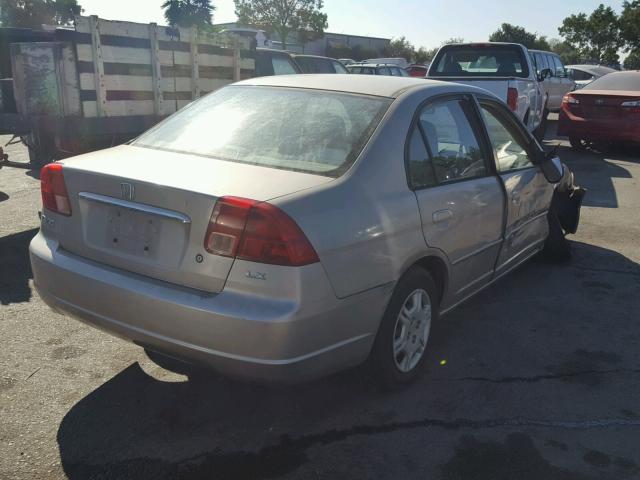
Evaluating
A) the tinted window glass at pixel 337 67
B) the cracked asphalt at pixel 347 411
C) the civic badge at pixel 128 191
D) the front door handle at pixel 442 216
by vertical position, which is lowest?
the cracked asphalt at pixel 347 411

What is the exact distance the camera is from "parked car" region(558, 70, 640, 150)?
36.8ft

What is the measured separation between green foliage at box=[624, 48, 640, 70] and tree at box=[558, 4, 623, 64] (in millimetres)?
1065

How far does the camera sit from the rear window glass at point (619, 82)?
39.4 ft

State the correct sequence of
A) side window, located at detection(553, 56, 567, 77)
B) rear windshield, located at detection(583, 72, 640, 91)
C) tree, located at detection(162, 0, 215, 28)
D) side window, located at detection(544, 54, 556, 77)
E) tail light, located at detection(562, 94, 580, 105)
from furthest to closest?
tree, located at detection(162, 0, 215, 28) < side window, located at detection(553, 56, 567, 77) < side window, located at detection(544, 54, 556, 77) < rear windshield, located at detection(583, 72, 640, 91) < tail light, located at detection(562, 94, 580, 105)

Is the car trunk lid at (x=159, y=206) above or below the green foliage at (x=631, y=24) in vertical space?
below

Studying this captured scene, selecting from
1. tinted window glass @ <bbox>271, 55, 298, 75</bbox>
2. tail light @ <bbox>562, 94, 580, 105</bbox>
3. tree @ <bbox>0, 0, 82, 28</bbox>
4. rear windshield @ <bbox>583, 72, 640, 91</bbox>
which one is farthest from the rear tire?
tree @ <bbox>0, 0, 82, 28</bbox>

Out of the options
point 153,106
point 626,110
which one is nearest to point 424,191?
point 153,106

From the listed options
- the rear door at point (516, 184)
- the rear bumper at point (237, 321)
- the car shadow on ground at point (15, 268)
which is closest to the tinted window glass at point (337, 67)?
the car shadow on ground at point (15, 268)

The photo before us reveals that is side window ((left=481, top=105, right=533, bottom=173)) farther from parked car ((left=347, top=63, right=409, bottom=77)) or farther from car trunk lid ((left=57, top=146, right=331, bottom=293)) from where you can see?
parked car ((left=347, top=63, right=409, bottom=77))

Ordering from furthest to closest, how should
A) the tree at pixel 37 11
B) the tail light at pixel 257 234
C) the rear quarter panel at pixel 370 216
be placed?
1. the tree at pixel 37 11
2. the rear quarter panel at pixel 370 216
3. the tail light at pixel 257 234

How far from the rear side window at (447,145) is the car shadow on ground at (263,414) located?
109 centimetres

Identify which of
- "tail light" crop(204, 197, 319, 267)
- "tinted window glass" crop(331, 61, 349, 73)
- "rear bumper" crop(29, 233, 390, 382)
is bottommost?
"rear bumper" crop(29, 233, 390, 382)

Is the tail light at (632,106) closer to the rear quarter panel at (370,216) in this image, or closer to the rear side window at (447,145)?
the rear side window at (447,145)

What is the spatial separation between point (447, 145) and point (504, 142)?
93 cm
